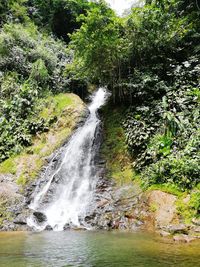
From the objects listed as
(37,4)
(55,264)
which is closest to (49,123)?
(55,264)

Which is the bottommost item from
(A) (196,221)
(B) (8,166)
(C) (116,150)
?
(A) (196,221)

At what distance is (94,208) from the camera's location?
12.9 m

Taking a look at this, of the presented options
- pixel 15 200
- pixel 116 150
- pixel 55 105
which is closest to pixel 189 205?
pixel 116 150

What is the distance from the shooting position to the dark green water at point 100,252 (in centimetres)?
587

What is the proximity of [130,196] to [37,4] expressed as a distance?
24526mm

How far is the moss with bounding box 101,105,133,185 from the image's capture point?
48.4ft

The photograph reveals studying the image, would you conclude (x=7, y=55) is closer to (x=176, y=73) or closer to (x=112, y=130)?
(x=112, y=130)

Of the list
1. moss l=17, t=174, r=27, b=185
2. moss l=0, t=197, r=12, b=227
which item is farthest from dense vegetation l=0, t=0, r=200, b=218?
moss l=0, t=197, r=12, b=227

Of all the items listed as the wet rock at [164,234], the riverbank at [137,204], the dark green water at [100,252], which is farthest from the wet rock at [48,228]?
the wet rock at [164,234]

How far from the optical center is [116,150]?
16.1 m

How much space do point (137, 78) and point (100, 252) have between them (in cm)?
1247

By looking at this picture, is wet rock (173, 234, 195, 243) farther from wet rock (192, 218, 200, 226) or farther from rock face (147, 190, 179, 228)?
rock face (147, 190, 179, 228)

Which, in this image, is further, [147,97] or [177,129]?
[147,97]

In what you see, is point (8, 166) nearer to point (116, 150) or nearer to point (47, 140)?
point (47, 140)
